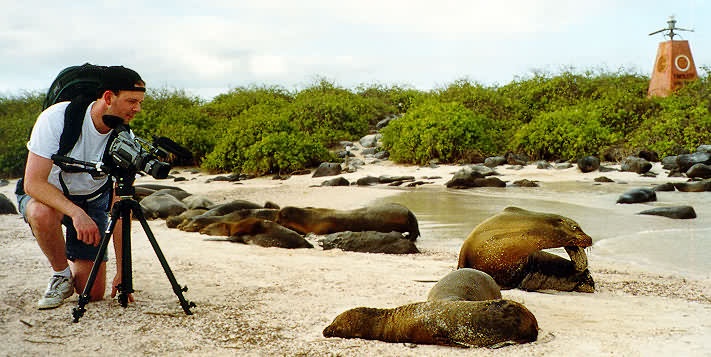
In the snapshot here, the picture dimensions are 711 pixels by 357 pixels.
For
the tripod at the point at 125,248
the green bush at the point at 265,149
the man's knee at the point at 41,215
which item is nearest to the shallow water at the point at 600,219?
the tripod at the point at 125,248

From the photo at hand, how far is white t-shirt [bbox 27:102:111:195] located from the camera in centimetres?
351

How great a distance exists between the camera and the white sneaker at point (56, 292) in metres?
3.62

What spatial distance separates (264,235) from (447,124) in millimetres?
9938

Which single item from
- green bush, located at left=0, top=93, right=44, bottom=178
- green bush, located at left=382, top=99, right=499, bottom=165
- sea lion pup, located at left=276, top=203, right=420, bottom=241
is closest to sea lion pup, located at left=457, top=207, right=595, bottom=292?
sea lion pup, located at left=276, top=203, right=420, bottom=241

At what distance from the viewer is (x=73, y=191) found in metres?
3.73

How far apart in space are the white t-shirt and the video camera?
129 mm

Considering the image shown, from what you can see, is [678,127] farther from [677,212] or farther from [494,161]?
[677,212]

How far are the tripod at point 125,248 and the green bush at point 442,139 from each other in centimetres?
1200

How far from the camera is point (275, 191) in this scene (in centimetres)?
1205

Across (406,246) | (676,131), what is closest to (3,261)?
(406,246)

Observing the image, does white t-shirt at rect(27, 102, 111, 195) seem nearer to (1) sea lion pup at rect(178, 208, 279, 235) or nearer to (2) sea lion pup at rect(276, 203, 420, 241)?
(1) sea lion pup at rect(178, 208, 279, 235)

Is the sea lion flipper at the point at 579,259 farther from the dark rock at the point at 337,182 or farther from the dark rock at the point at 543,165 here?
the dark rock at the point at 543,165

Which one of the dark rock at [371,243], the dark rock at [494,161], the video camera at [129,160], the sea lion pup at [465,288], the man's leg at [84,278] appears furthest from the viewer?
the dark rock at [494,161]

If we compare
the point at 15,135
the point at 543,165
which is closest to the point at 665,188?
the point at 543,165
